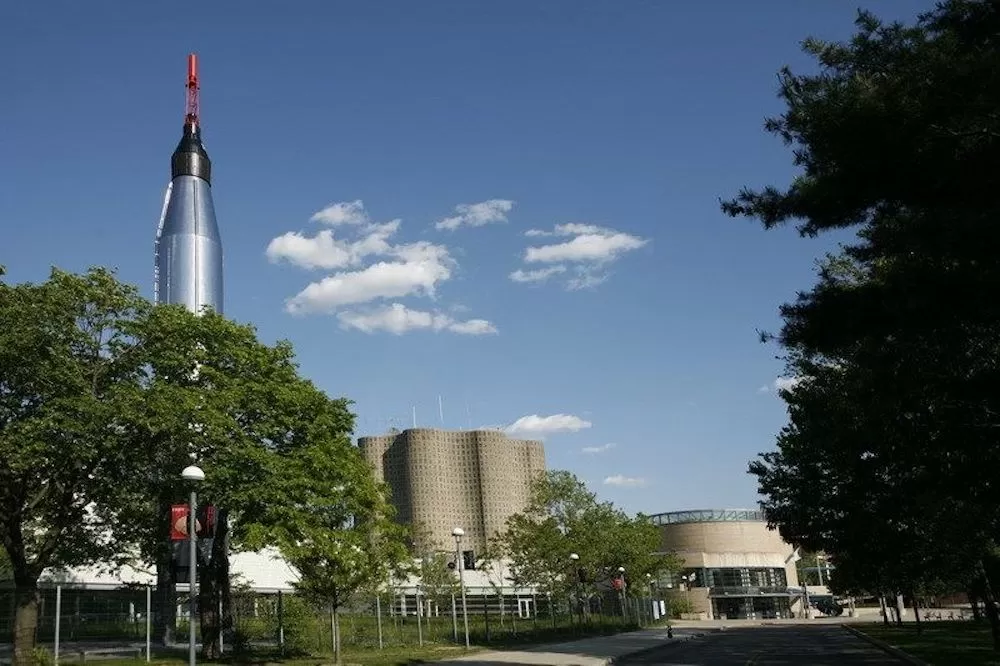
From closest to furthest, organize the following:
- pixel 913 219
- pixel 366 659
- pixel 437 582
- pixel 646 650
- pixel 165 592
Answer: pixel 913 219 → pixel 366 659 → pixel 646 650 → pixel 165 592 → pixel 437 582

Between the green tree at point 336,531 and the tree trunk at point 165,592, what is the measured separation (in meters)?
4.68

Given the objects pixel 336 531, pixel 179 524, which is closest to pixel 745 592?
pixel 336 531

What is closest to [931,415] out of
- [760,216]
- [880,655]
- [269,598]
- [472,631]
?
[760,216]

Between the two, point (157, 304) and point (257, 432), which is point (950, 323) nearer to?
point (257, 432)

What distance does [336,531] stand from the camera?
30766 mm

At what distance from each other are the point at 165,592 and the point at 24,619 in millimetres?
13398

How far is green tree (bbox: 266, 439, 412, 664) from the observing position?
29031 mm

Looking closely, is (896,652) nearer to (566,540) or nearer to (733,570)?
(566,540)

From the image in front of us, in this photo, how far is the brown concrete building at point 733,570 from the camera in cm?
12862

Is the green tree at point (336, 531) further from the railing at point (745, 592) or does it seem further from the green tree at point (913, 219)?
the railing at point (745, 592)

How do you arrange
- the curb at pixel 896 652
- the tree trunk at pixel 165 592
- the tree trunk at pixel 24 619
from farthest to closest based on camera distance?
the tree trunk at pixel 165 592 → the tree trunk at pixel 24 619 → the curb at pixel 896 652

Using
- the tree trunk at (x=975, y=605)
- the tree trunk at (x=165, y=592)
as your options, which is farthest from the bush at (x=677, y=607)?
the tree trunk at (x=165, y=592)

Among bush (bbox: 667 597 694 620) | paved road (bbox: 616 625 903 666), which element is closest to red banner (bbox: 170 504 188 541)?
paved road (bbox: 616 625 903 666)

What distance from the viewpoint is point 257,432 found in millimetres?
33719
